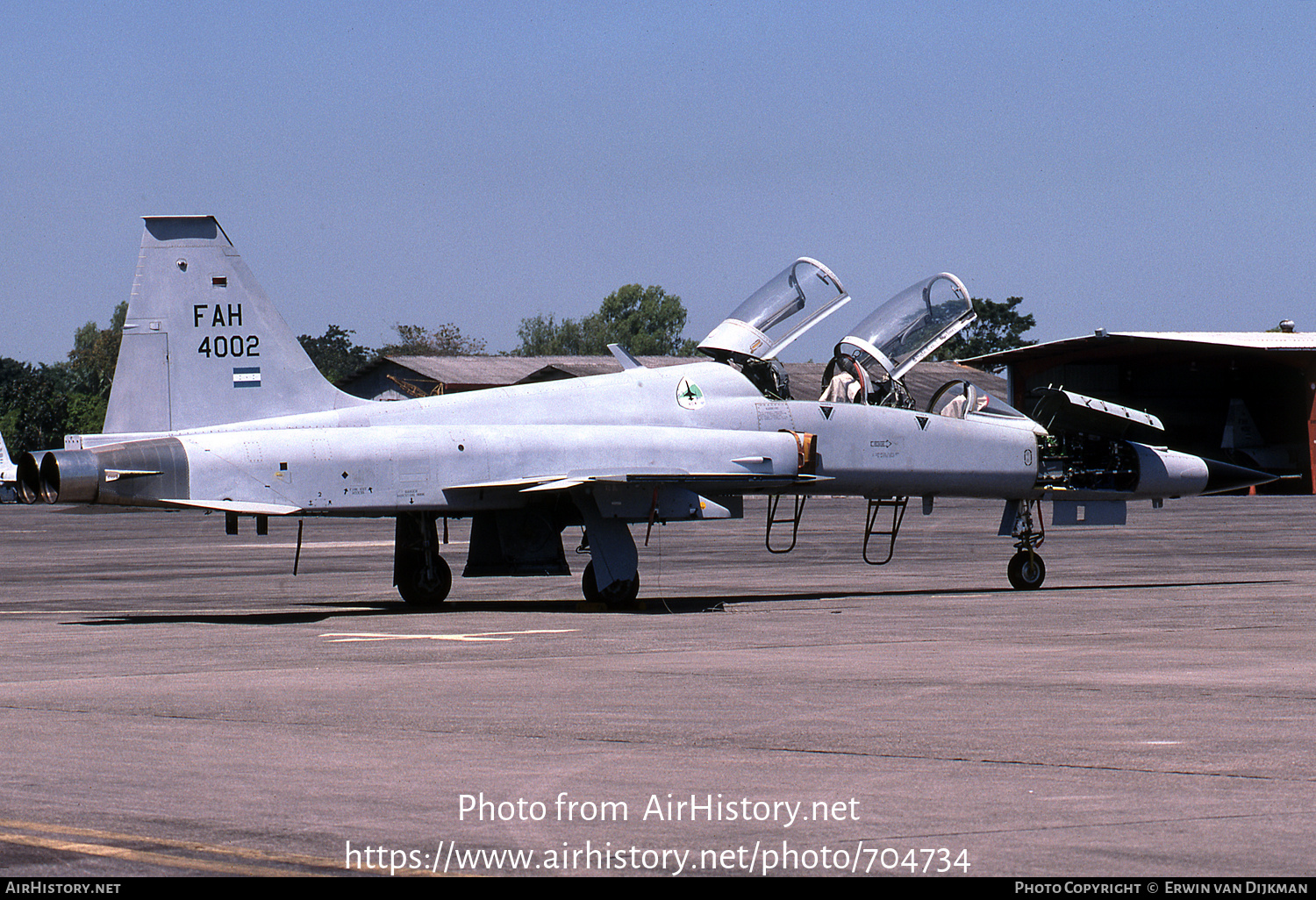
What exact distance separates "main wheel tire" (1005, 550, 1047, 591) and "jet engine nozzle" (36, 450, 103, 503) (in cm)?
1192

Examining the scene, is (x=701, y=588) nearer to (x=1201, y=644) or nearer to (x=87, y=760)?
(x=1201, y=644)

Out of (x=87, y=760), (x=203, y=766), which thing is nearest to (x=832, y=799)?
(x=203, y=766)

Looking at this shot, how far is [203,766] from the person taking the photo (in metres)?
8.27

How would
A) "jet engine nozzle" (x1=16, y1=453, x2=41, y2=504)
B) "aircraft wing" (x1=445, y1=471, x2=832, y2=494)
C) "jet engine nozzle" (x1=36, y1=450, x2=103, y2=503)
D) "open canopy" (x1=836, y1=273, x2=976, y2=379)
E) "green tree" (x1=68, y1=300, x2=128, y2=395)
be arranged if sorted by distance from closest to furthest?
"jet engine nozzle" (x1=36, y1=450, x2=103, y2=503) < "jet engine nozzle" (x1=16, y1=453, x2=41, y2=504) < "aircraft wing" (x1=445, y1=471, x2=832, y2=494) < "open canopy" (x1=836, y1=273, x2=976, y2=379) < "green tree" (x1=68, y1=300, x2=128, y2=395)

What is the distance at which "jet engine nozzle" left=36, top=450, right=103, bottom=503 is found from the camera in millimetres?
16156

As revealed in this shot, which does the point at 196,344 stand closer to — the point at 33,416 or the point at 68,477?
the point at 68,477

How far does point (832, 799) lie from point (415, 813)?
1.85m

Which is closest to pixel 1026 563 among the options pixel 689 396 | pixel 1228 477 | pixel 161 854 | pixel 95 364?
pixel 1228 477

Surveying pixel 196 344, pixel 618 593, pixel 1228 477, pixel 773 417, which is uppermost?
pixel 196 344

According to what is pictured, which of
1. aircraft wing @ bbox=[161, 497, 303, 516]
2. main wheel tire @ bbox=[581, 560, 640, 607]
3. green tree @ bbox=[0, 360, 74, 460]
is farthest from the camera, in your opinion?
green tree @ bbox=[0, 360, 74, 460]

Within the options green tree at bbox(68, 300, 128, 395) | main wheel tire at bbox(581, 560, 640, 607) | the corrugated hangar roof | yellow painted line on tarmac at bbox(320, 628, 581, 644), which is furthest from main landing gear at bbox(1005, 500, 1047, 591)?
green tree at bbox(68, 300, 128, 395)

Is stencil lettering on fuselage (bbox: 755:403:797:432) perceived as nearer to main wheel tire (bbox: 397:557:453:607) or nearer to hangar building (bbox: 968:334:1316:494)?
main wheel tire (bbox: 397:557:453:607)

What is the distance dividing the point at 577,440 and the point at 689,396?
5.54 ft

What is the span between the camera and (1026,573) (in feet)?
72.0
